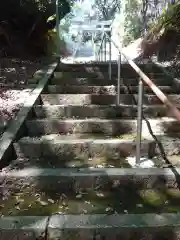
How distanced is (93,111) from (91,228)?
7.31ft

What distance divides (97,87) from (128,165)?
2125 mm

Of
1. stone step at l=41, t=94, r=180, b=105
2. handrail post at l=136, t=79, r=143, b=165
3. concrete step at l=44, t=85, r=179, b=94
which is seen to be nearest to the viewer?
handrail post at l=136, t=79, r=143, b=165

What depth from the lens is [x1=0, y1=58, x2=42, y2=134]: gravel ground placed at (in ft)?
13.5

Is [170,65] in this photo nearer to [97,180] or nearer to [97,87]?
[97,87]

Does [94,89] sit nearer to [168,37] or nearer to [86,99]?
[86,99]

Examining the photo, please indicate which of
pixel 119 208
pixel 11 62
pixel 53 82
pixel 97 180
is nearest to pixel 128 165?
pixel 97 180

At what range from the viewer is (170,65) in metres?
6.53

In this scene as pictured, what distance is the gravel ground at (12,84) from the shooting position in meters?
4.12

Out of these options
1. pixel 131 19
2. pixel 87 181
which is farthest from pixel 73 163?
pixel 131 19

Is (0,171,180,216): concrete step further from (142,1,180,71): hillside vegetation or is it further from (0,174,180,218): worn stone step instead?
(142,1,180,71): hillside vegetation

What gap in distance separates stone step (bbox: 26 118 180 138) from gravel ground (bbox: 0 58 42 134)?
1.24 feet

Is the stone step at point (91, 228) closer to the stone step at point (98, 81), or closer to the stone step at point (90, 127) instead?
the stone step at point (90, 127)

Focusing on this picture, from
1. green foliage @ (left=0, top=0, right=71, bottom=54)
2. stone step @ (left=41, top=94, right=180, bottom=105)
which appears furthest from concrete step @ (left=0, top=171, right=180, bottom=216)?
green foliage @ (left=0, top=0, right=71, bottom=54)

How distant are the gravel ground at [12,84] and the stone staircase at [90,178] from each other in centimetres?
30
